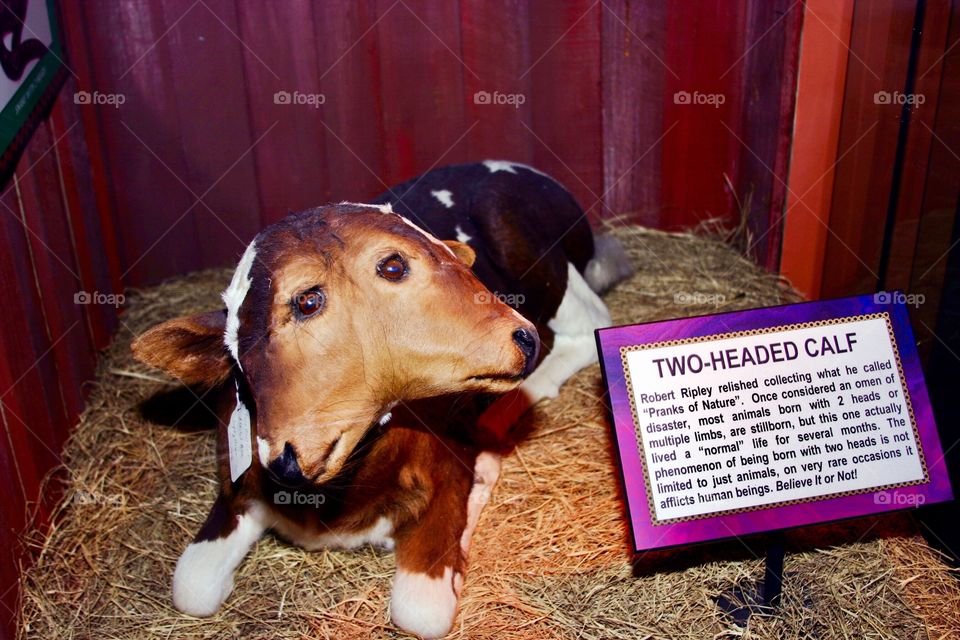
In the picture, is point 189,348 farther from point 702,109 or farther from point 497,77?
point 702,109

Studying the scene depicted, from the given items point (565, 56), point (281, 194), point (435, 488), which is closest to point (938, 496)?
point (435, 488)

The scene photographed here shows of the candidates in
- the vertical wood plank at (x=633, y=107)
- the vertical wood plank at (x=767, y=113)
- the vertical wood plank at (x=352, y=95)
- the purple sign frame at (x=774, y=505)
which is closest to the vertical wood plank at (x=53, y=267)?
the vertical wood plank at (x=352, y=95)

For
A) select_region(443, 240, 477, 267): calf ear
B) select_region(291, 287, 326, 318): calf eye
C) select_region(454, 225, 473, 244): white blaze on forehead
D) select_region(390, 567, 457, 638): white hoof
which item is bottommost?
select_region(390, 567, 457, 638): white hoof

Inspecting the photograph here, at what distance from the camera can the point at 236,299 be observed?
207 cm

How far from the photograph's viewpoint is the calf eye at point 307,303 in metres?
1.93

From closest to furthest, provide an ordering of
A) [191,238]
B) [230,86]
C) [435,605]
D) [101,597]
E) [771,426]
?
[771,426], [435,605], [101,597], [230,86], [191,238]

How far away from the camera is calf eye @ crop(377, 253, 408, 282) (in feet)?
6.52

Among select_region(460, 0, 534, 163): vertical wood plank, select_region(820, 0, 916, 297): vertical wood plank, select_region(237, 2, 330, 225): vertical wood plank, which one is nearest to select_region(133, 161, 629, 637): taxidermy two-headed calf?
select_region(460, 0, 534, 163): vertical wood plank

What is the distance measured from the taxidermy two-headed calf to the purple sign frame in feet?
0.79

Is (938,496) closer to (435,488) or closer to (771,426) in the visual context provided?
(771,426)

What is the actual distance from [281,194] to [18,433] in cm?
173

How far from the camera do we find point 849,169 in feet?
11.2

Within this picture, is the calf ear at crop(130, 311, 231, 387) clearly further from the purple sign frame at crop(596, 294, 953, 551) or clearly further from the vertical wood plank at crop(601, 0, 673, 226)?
the vertical wood plank at crop(601, 0, 673, 226)

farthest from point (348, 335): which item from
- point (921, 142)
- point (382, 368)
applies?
point (921, 142)
